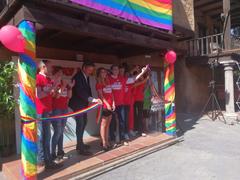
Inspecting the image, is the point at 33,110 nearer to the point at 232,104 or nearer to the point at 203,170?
the point at 203,170

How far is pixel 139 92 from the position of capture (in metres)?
5.73

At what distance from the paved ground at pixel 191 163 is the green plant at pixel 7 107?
86.2 inches

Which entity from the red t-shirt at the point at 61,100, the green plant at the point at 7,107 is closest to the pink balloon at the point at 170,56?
the red t-shirt at the point at 61,100

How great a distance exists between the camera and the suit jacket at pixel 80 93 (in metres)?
4.30

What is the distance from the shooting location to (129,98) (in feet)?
17.5

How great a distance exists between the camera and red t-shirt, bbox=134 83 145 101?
570 cm

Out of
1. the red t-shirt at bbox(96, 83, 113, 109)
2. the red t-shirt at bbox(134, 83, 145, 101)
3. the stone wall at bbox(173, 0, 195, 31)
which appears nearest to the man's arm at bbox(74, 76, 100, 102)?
the red t-shirt at bbox(96, 83, 113, 109)

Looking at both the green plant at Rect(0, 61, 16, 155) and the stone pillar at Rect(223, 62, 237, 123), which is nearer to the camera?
the green plant at Rect(0, 61, 16, 155)

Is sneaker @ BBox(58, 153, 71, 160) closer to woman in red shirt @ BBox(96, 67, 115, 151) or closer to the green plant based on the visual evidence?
woman in red shirt @ BBox(96, 67, 115, 151)

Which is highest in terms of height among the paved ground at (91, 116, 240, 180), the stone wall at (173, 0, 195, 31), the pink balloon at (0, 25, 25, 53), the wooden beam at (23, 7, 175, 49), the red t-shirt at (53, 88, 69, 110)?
the stone wall at (173, 0, 195, 31)

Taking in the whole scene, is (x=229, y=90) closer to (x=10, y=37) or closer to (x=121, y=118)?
(x=121, y=118)

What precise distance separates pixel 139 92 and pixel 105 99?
1376mm

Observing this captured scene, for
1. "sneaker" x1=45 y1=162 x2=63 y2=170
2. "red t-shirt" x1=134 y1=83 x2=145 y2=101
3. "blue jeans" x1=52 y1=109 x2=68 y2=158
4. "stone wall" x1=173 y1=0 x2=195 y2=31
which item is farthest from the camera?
"stone wall" x1=173 y1=0 x2=195 y2=31

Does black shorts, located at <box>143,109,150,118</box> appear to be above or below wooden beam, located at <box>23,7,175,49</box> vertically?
below
